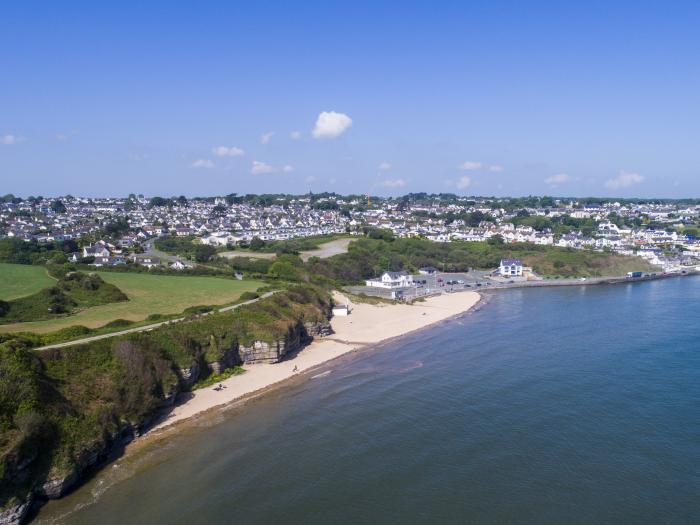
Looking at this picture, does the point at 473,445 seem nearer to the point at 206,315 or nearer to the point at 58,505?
the point at 58,505

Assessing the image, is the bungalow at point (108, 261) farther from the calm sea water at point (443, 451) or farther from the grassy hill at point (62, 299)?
the calm sea water at point (443, 451)

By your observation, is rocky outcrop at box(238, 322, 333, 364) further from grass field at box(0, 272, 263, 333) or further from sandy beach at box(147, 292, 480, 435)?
grass field at box(0, 272, 263, 333)

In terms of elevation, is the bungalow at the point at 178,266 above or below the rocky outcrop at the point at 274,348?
above

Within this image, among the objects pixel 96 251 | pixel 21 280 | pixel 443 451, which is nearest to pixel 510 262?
pixel 96 251

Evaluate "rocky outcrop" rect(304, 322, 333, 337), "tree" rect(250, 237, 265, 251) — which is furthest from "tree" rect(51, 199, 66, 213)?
"rocky outcrop" rect(304, 322, 333, 337)

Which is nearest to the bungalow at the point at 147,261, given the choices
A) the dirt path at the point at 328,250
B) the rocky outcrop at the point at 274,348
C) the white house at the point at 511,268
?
the dirt path at the point at 328,250

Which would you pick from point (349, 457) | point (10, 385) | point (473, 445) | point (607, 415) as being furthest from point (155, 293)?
point (607, 415)
